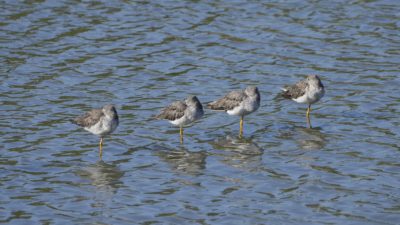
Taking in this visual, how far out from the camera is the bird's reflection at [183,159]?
24547mm

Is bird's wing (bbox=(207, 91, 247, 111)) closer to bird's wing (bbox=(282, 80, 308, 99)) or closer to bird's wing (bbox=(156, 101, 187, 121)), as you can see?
bird's wing (bbox=(156, 101, 187, 121))

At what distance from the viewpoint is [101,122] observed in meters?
25.4

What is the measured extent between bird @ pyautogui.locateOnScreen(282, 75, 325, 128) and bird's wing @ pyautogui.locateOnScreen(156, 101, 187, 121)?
4.01 meters

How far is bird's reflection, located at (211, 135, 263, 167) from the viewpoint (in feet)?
82.3

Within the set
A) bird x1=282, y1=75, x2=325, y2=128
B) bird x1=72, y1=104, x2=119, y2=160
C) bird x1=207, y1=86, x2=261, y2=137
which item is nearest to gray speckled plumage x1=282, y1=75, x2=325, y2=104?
bird x1=282, y1=75, x2=325, y2=128

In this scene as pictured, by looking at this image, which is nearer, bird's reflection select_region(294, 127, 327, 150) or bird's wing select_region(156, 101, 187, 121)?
bird's reflection select_region(294, 127, 327, 150)

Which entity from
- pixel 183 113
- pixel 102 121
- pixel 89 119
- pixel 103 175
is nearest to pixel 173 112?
pixel 183 113

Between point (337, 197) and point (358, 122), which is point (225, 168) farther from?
point (358, 122)

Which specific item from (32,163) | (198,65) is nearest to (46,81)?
(198,65)

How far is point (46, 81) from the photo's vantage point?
32062 millimetres

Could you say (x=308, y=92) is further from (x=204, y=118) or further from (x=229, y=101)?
(x=204, y=118)

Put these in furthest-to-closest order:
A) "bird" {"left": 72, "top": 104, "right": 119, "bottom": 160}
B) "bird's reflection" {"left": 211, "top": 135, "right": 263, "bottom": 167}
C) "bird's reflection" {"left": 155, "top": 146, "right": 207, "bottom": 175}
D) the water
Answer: "bird" {"left": 72, "top": 104, "right": 119, "bottom": 160}
"bird's reflection" {"left": 211, "top": 135, "right": 263, "bottom": 167}
"bird's reflection" {"left": 155, "top": 146, "right": 207, "bottom": 175}
the water

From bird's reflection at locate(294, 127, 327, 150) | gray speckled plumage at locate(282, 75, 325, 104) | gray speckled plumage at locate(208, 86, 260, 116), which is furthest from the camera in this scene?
gray speckled plumage at locate(282, 75, 325, 104)

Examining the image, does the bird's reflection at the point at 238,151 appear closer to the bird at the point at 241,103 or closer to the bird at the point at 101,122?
the bird at the point at 241,103
